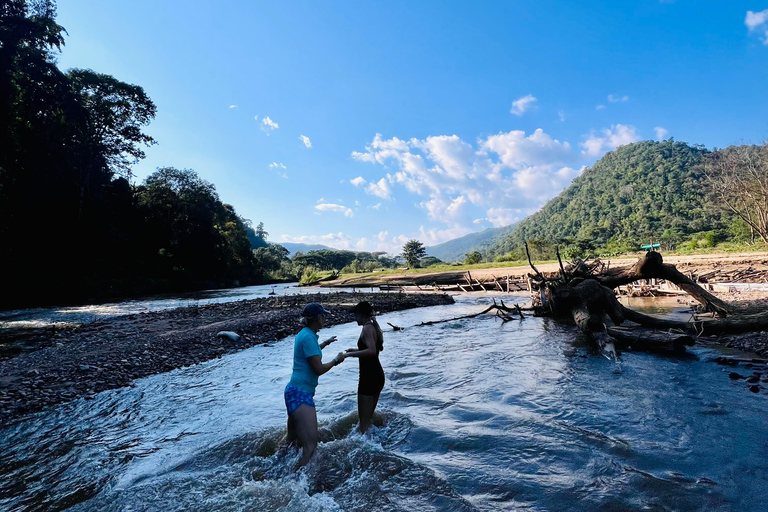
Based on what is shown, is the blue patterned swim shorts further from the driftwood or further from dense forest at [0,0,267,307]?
dense forest at [0,0,267,307]

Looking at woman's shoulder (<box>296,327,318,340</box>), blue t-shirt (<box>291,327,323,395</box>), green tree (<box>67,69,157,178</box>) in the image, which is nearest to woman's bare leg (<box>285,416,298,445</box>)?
blue t-shirt (<box>291,327,323,395</box>)

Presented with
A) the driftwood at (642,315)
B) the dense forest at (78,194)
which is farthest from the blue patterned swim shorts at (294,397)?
the dense forest at (78,194)

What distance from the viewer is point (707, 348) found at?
30.1ft

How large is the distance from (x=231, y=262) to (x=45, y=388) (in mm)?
62958

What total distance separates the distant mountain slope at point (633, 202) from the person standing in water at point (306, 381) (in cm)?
8326

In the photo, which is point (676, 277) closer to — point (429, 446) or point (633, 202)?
point (429, 446)

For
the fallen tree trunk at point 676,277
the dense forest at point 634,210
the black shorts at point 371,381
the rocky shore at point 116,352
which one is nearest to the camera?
the black shorts at point 371,381

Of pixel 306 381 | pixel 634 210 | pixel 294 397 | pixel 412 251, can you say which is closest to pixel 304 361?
pixel 306 381

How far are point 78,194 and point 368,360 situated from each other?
48.4 m

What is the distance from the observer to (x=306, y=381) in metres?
4.39

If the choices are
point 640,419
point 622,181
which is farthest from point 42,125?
point 622,181

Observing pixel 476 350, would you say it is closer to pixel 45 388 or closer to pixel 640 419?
pixel 640 419

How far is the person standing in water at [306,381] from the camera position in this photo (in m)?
4.34

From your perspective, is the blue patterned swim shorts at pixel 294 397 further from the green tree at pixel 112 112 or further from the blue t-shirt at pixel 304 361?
the green tree at pixel 112 112
